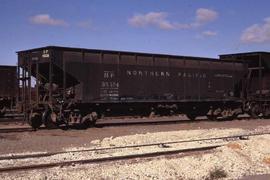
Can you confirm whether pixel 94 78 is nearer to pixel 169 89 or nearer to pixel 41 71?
pixel 41 71

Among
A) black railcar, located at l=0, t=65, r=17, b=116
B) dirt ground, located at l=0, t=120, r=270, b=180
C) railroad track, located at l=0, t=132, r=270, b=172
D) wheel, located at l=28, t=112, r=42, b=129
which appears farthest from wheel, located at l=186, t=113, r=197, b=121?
black railcar, located at l=0, t=65, r=17, b=116

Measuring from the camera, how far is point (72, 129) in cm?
2041

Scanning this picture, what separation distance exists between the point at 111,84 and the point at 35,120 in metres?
4.00

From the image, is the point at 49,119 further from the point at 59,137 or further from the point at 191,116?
the point at 191,116

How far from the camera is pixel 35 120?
20188mm

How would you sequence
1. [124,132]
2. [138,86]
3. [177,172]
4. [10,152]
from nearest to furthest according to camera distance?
[177,172] → [10,152] → [124,132] → [138,86]

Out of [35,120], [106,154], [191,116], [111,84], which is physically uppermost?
[111,84]

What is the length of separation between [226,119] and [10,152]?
17250 mm

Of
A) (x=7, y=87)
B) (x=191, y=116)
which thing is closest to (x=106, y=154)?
(x=191, y=116)

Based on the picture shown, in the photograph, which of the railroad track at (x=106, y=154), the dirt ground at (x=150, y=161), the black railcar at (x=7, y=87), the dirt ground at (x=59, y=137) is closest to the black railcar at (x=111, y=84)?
the dirt ground at (x=59, y=137)

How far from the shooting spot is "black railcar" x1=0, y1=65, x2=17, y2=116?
28.3m

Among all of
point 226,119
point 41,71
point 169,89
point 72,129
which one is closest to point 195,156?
point 72,129

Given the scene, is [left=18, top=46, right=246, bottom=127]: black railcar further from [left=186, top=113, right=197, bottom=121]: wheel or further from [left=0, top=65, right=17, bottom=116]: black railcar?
[left=0, top=65, right=17, bottom=116]: black railcar

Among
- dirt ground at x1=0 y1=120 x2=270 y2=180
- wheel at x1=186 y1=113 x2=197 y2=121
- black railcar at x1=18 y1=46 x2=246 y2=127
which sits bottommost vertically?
dirt ground at x1=0 y1=120 x2=270 y2=180
